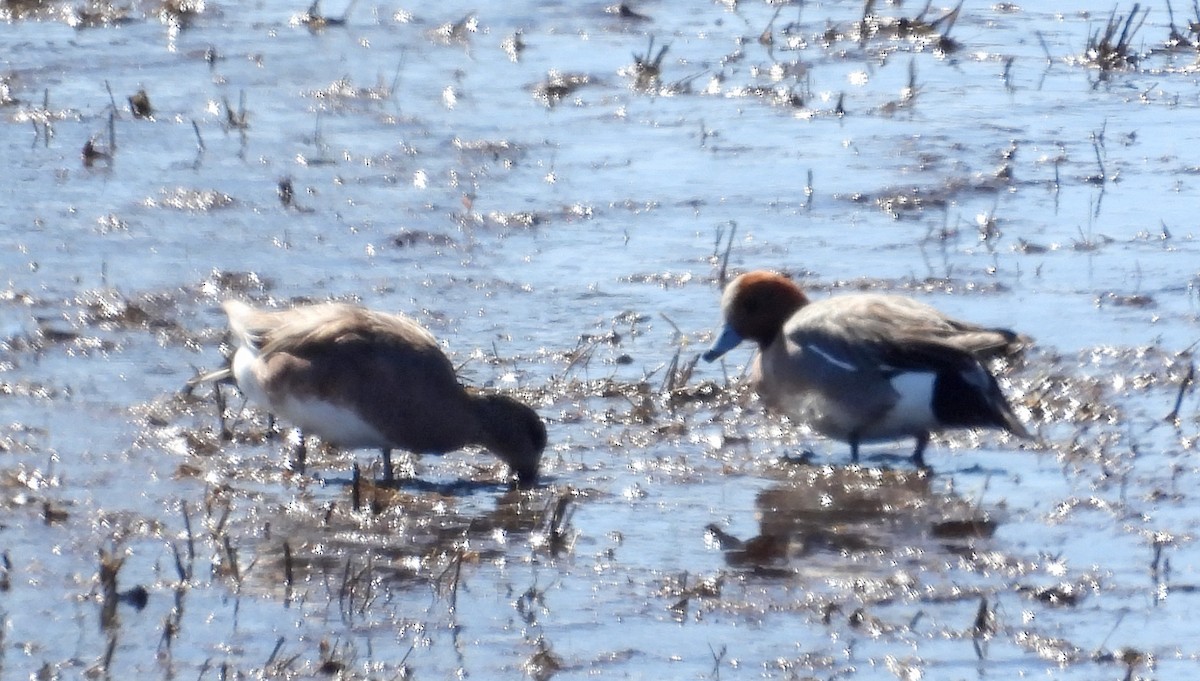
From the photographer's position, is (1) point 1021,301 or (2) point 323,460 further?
(1) point 1021,301

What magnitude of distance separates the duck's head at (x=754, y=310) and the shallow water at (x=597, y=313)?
209mm

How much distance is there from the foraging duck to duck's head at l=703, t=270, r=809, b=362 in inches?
Answer: 38.6

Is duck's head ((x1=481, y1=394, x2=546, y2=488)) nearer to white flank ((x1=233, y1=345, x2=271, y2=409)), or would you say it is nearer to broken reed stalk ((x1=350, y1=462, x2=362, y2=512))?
broken reed stalk ((x1=350, y1=462, x2=362, y2=512))

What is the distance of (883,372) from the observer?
22.2 ft

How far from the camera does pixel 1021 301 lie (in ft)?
26.9

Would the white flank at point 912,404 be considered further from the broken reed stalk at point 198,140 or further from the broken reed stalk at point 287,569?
the broken reed stalk at point 198,140

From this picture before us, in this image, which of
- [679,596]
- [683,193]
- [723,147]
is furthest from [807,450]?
[723,147]

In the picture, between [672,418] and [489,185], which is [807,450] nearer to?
[672,418]

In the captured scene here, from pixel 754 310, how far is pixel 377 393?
141cm

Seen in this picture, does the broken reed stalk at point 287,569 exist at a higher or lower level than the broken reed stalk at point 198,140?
higher

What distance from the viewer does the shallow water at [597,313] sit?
514 centimetres

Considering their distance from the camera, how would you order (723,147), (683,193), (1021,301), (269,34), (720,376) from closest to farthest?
(720,376), (1021,301), (683,193), (723,147), (269,34)

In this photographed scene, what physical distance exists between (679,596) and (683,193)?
14.9 feet

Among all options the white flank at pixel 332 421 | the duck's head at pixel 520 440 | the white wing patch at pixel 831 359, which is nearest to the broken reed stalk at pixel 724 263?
the white wing patch at pixel 831 359
